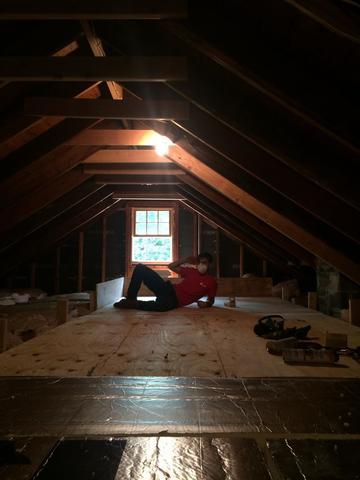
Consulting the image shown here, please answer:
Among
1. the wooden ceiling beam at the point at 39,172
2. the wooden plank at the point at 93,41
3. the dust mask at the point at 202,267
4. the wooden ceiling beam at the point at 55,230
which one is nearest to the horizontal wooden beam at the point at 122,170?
the wooden ceiling beam at the point at 39,172

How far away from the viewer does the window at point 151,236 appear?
761 cm

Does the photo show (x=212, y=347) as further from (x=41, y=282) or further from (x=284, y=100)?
(x=41, y=282)

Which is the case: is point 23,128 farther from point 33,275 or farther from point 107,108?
point 33,275

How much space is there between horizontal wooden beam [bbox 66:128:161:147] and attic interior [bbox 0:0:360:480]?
0.01m

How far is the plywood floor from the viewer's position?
167 cm

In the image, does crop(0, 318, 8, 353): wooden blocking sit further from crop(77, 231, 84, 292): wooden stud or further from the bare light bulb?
crop(77, 231, 84, 292): wooden stud

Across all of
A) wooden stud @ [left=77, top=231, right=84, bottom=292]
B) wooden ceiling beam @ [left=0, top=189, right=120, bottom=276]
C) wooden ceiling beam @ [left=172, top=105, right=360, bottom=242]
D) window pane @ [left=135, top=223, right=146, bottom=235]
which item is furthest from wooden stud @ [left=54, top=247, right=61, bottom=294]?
wooden ceiling beam @ [left=172, top=105, right=360, bottom=242]

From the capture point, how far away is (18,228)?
5070mm

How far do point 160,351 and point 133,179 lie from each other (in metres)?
3.68

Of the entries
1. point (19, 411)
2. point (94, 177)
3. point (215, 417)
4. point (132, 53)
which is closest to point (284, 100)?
point (132, 53)

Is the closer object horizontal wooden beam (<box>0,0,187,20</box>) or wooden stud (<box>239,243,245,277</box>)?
horizontal wooden beam (<box>0,0,187,20</box>)

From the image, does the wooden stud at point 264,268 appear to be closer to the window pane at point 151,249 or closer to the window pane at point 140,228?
the window pane at point 151,249

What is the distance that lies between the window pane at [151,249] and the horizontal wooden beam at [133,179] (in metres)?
2.55

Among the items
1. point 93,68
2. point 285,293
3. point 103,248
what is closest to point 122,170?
point 93,68
